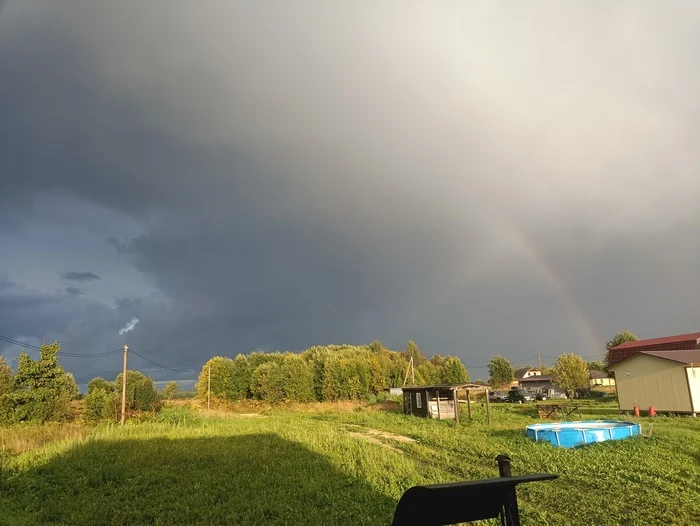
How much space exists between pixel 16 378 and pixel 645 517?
109ft

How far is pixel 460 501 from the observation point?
2848mm

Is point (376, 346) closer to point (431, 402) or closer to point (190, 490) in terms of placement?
point (431, 402)

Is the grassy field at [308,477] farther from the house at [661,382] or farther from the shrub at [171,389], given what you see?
the shrub at [171,389]

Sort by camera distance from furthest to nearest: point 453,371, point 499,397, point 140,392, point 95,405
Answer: point 453,371, point 499,397, point 140,392, point 95,405

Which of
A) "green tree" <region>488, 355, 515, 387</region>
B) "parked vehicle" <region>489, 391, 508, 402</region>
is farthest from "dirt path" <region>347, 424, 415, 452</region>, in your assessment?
"green tree" <region>488, 355, 515, 387</region>

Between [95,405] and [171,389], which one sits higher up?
[95,405]

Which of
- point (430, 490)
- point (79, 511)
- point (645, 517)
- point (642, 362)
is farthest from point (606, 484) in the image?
point (642, 362)

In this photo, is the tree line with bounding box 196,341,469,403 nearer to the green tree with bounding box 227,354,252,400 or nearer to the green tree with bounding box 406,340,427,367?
the green tree with bounding box 227,354,252,400

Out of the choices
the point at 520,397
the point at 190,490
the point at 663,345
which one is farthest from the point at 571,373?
the point at 190,490

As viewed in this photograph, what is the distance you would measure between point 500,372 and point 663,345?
40302 millimetres

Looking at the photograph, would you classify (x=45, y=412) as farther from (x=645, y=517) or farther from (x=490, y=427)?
(x=645, y=517)

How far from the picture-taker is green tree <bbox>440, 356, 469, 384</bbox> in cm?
6756

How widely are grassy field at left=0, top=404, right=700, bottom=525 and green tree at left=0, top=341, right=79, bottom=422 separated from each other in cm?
953

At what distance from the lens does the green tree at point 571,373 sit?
5415cm
